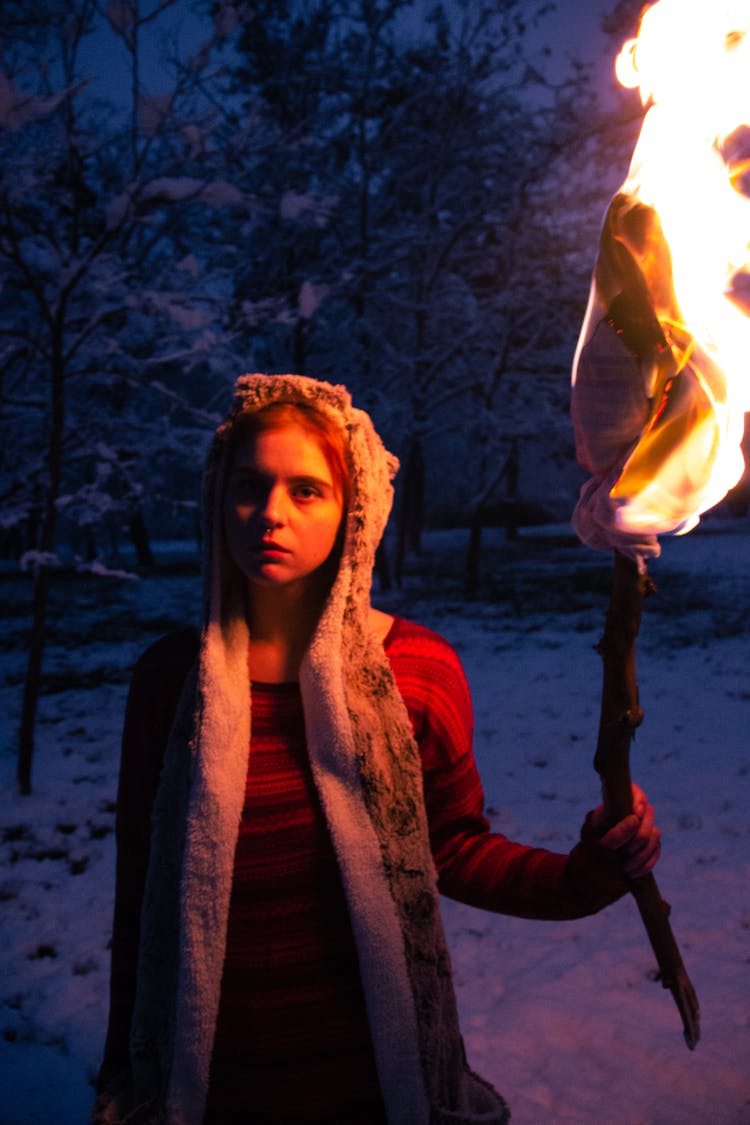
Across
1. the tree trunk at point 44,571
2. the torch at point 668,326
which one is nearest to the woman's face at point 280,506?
the torch at point 668,326

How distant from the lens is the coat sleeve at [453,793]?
1423 mm

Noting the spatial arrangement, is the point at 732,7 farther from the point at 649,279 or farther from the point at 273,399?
the point at 273,399

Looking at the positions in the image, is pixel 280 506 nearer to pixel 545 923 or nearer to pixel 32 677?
pixel 545 923

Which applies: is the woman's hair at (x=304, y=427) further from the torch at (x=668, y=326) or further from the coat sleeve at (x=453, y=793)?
the torch at (x=668, y=326)

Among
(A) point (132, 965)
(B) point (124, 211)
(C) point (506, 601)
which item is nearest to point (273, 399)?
(A) point (132, 965)

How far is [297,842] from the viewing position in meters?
1.41

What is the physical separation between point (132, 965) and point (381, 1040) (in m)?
0.54

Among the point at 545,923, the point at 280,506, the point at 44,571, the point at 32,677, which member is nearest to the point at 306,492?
the point at 280,506

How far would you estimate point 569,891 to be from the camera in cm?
131

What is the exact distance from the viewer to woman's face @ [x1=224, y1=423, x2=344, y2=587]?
147cm

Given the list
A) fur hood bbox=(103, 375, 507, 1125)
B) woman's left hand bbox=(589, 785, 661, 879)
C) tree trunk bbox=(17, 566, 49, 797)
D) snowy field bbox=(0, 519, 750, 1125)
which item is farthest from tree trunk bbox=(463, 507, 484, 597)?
woman's left hand bbox=(589, 785, 661, 879)

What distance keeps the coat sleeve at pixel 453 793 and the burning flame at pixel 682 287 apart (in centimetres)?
73

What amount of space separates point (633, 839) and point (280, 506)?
85 cm

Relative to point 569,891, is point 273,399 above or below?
above
